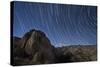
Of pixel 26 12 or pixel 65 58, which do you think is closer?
pixel 26 12

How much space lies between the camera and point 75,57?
9.25 feet

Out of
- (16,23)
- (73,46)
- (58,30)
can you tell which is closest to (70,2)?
(58,30)

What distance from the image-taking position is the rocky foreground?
254cm

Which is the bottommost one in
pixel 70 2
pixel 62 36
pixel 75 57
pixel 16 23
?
pixel 75 57

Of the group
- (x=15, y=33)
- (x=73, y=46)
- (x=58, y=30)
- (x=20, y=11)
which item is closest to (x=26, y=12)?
(x=20, y=11)

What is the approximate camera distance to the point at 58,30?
275 cm

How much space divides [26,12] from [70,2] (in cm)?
62

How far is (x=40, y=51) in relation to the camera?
8.67ft

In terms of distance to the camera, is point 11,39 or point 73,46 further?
point 73,46

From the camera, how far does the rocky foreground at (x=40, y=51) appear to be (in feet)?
8.34

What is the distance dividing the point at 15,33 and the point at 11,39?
84 millimetres

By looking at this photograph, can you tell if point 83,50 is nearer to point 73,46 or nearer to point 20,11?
point 73,46
